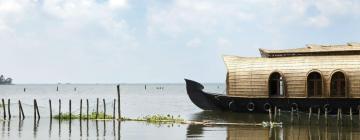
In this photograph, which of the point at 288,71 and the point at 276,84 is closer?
the point at 288,71

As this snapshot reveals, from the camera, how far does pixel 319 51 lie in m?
40.7

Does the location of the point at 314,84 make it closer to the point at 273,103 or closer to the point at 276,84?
the point at 276,84

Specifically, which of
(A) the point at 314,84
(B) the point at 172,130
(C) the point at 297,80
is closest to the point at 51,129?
(B) the point at 172,130

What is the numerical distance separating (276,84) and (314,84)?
9.50 ft

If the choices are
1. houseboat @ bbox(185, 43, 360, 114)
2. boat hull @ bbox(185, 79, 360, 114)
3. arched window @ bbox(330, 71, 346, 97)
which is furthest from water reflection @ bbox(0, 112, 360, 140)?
arched window @ bbox(330, 71, 346, 97)

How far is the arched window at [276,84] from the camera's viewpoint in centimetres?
4093

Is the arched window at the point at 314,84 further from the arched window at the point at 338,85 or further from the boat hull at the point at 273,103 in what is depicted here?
the arched window at the point at 338,85

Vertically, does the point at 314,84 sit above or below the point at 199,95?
above

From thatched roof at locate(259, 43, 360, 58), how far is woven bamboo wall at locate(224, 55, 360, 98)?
0.57 metres

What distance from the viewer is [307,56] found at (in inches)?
1610

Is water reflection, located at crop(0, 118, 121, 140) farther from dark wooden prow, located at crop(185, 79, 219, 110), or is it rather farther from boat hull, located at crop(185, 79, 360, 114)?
dark wooden prow, located at crop(185, 79, 219, 110)

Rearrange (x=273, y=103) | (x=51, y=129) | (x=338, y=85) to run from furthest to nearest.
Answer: (x=273, y=103), (x=338, y=85), (x=51, y=129)

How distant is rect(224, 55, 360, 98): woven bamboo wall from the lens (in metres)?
38.5

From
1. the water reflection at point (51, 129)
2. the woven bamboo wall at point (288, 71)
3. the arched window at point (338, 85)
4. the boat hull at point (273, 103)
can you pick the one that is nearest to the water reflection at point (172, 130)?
the water reflection at point (51, 129)
